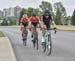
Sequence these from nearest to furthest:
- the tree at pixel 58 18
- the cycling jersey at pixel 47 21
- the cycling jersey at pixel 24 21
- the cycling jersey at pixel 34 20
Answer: the cycling jersey at pixel 47 21 < the cycling jersey at pixel 34 20 < the cycling jersey at pixel 24 21 < the tree at pixel 58 18

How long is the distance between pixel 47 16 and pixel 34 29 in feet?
12.2

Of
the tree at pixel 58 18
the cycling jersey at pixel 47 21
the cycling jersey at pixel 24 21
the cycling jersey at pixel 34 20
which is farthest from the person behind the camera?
the tree at pixel 58 18

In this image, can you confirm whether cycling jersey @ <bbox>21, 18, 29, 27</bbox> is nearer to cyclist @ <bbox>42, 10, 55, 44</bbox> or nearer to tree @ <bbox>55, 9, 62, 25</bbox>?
cyclist @ <bbox>42, 10, 55, 44</bbox>

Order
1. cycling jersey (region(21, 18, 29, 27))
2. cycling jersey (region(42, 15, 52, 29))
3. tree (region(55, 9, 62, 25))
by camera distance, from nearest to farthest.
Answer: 1. cycling jersey (region(42, 15, 52, 29))
2. cycling jersey (region(21, 18, 29, 27))
3. tree (region(55, 9, 62, 25))

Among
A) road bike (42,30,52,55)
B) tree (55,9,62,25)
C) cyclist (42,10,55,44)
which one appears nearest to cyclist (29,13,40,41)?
road bike (42,30,52,55)

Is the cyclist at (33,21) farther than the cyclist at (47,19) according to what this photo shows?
Yes

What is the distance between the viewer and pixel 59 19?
109 meters

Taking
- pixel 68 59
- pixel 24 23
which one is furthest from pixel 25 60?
pixel 24 23

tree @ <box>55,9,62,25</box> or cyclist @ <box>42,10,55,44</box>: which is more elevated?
cyclist @ <box>42,10,55,44</box>

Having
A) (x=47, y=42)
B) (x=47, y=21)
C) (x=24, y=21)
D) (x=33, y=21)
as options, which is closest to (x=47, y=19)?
(x=47, y=21)

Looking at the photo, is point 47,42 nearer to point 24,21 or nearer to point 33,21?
point 33,21

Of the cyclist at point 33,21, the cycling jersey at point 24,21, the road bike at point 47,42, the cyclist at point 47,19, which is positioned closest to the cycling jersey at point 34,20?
the cyclist at point 33,21

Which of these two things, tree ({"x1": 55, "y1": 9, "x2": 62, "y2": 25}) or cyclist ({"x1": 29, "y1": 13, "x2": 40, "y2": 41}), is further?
tree ({"x1": 55, "y1": 9, "x2": 62, "y2": 25})

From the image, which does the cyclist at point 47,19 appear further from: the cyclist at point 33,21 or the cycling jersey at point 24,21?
the cycling jersey at point 24,21
